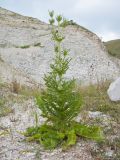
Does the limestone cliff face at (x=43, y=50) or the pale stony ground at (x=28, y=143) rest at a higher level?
the limestone cliff face at (x=43, y=50)

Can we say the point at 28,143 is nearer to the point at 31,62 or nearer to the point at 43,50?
the point at 31,62

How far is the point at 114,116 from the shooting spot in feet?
39.3

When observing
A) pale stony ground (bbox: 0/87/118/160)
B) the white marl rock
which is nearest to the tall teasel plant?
pale stony ground (bbox: 0/87/118/160)

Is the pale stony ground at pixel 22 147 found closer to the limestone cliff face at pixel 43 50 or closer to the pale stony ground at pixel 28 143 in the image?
the pale stony ground at pixel 28 143

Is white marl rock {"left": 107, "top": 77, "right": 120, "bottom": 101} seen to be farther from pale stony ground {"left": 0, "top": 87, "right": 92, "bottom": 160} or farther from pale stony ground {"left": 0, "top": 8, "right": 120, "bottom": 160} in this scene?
pale stony ground {"left": 0, "top": 87, "right": 92, "bottom": 160}

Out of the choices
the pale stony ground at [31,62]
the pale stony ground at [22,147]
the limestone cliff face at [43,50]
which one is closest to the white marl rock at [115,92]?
the pale stony ground at [31,62]

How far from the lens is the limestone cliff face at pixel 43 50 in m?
26.2

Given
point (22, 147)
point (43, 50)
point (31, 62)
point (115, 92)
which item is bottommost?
point (22, 147)

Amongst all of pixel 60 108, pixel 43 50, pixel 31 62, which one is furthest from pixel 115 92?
pixel 43 50

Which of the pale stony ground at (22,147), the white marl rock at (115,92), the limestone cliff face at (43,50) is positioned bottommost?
the pale stony ground at (22,147)

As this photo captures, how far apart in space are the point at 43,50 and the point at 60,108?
18.9 m

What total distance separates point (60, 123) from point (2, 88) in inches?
281

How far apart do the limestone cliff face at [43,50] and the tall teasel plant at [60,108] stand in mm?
14232

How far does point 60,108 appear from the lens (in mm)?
9867
